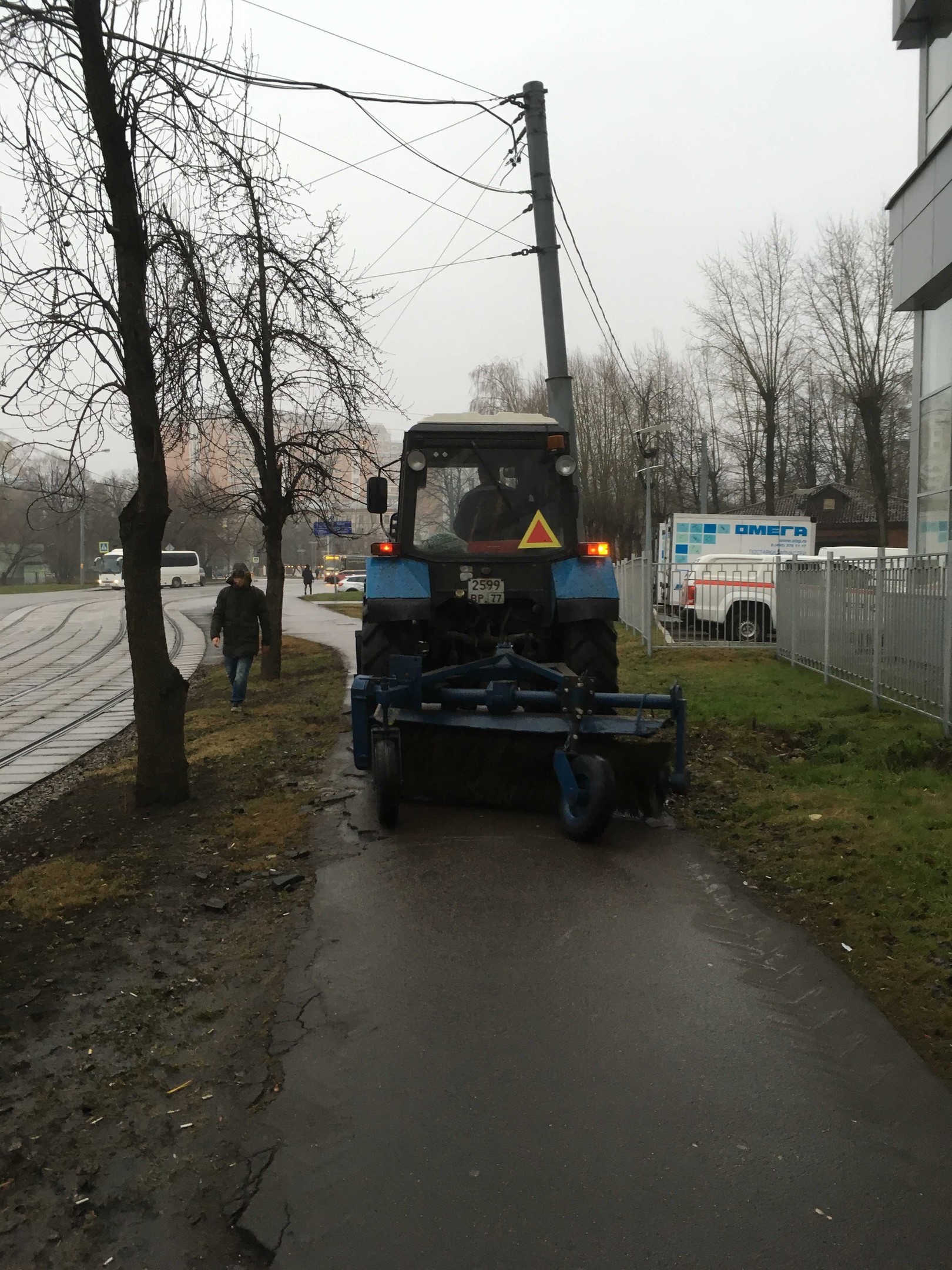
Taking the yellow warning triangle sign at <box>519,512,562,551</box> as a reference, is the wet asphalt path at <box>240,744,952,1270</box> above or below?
below

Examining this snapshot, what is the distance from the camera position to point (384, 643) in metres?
8.16

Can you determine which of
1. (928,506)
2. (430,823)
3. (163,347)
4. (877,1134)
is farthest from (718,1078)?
(928,506)

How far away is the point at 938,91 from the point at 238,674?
12.2 meters

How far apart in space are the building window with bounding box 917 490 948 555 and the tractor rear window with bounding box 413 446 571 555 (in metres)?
8.02

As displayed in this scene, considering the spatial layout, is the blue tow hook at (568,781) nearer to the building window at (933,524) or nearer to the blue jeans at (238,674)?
the blue jeans at (238,674)

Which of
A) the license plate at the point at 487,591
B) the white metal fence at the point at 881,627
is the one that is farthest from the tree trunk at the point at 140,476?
the white metal fence at the point at 881,627

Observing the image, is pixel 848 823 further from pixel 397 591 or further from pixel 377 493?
pixel 377 493

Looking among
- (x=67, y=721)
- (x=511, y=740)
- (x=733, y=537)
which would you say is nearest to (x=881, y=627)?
(x=511, y=740)

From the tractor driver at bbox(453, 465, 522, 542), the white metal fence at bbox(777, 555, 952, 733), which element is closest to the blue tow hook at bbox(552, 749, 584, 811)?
the tractor driver at bbox(453, 465, 522, 542)

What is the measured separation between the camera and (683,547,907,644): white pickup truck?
55.7ft

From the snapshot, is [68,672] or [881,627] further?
[68,672]

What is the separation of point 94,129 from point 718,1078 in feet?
22.0

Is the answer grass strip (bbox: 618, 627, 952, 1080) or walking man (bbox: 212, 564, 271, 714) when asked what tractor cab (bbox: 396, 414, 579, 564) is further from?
walking man (bbox: 212, 564, 271, 714)

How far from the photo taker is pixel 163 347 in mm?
8047
